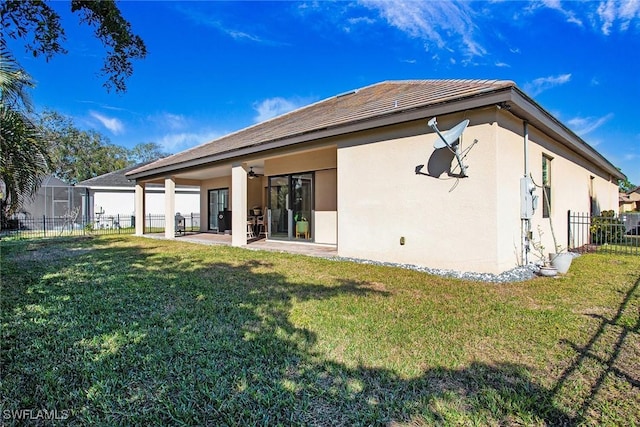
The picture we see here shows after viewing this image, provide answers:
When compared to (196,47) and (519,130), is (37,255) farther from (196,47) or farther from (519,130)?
(519,130)

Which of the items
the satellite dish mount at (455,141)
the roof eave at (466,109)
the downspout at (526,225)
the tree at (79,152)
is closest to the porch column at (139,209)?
the roof eave at (466,109)

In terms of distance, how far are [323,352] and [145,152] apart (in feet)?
206

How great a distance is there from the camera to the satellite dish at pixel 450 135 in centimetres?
635

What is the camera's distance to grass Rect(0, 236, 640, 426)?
242cm

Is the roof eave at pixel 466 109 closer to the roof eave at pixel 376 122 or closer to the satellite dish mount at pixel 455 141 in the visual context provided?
the roof eave at pixel 376 122

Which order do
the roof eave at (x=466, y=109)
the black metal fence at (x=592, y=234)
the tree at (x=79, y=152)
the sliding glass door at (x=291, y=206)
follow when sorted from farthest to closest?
→ the tree at (x=79, y=152) → the sliding glass door at (x=291, y=206) → the black metal fence at (x=592, y=234) → the roof eave at (x=466, y=109)

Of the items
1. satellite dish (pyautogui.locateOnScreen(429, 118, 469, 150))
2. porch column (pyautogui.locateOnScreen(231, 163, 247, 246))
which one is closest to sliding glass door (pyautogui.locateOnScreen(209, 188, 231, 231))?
porch column (pyautogui.locateOnScreen(231, 163, 247, 246))

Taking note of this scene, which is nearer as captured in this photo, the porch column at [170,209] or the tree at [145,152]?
the porch column at [170,209]

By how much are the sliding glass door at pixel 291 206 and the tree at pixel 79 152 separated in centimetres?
3939

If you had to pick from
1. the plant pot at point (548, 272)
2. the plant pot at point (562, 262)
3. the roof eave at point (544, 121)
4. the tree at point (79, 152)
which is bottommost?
the plant pot at point (548, 272)

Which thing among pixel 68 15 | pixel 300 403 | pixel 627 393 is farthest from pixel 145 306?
pixel 68 15

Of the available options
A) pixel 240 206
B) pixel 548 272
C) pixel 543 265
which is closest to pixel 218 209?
pixel 240 206

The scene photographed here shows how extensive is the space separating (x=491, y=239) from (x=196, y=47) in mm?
13383

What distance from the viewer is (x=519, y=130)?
7324 mm
